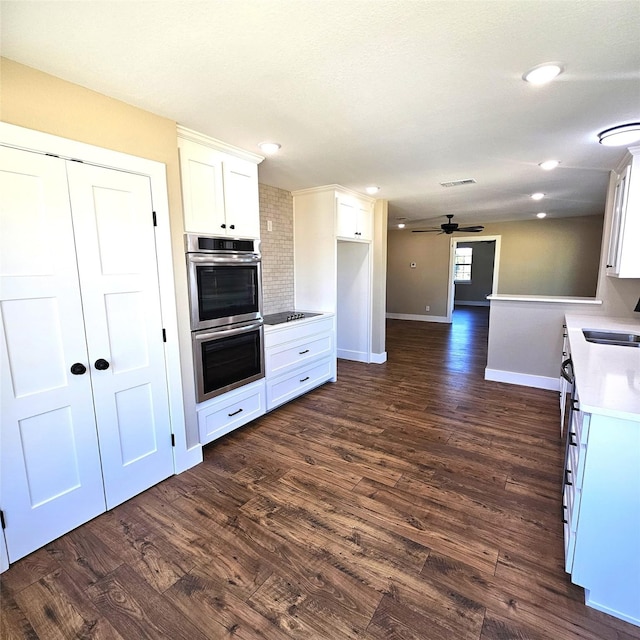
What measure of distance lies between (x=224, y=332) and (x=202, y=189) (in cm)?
111

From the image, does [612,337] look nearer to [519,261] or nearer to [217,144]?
[217,144]

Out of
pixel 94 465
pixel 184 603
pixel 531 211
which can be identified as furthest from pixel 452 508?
pixel 531 211

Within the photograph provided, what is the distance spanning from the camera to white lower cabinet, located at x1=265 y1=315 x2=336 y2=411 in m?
3.39

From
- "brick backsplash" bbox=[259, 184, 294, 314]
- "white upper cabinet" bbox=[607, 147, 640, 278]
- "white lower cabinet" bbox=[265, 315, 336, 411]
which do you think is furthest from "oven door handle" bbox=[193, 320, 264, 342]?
"white upper cabinet" bbox=[607, 147, 640, 278]

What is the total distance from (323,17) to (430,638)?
2.52m

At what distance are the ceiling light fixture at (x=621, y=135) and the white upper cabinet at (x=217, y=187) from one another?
8.79 feet

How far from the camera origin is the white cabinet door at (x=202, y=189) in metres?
2.46

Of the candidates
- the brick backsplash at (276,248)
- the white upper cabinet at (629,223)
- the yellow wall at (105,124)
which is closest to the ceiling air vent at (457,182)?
the white upper cabinet at (629,223)

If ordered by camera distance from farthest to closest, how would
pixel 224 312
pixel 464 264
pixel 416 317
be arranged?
pixel 464 264, pixel 416 317, pixel 224 312

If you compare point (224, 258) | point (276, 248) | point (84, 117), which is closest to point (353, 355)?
point (276, 248)

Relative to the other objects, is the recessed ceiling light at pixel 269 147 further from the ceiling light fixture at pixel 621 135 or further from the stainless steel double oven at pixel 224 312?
the ceiling light fixture at pixel 621 135

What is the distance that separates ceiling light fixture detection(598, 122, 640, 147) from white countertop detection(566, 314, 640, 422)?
1.47 m

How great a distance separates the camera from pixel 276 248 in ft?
14.0

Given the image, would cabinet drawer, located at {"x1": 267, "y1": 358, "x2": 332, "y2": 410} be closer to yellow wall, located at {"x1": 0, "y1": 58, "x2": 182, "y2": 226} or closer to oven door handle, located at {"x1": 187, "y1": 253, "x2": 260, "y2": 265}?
oven door handle, located at {"x1": 187, "y1": 253, "x2": 260, "y2": 265}
